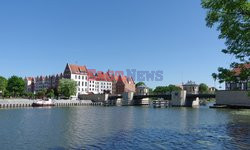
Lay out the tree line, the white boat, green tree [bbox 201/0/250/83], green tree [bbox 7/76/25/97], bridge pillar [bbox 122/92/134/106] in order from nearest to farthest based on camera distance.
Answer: green tree [bbox 201/0/250/83] < the white boat < the tree line < green tree [bbox 7/76/25/97] < bridge pillar [bbox 122/92/134/106]

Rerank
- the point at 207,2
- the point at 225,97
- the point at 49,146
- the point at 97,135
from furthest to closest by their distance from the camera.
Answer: the point at 225,97
the point at 97,135
the point at 49,146
the point at 207,2

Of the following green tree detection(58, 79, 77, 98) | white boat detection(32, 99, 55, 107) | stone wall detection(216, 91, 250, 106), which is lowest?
white boat detection(32, 99, 55, 107)

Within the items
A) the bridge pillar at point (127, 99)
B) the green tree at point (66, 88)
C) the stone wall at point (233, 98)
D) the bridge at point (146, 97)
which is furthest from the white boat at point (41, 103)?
the stone wall at point (233, 98)

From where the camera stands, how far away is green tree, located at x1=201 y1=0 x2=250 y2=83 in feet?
65.2

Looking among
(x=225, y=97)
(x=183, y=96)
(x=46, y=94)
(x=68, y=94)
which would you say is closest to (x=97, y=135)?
(x=225, y=97)

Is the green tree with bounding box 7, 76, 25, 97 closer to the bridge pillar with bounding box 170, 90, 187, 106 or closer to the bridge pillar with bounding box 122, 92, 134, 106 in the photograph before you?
the bridge pillar with bounding box 122, 92, 134, 106

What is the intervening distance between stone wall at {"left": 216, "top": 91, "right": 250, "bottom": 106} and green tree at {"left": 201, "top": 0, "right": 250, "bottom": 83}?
4322 inches

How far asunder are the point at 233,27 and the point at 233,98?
380 ft

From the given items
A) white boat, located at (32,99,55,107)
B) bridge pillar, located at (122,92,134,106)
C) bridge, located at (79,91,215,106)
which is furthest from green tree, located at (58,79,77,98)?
white boat, located at (32,99,55,107)

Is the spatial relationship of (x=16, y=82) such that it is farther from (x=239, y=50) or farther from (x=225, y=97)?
(x=239, y=50)

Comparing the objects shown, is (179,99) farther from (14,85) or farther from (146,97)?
(14,85)

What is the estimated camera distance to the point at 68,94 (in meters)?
166

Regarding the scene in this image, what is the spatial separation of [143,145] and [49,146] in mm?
9445

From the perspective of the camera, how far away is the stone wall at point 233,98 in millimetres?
123812
